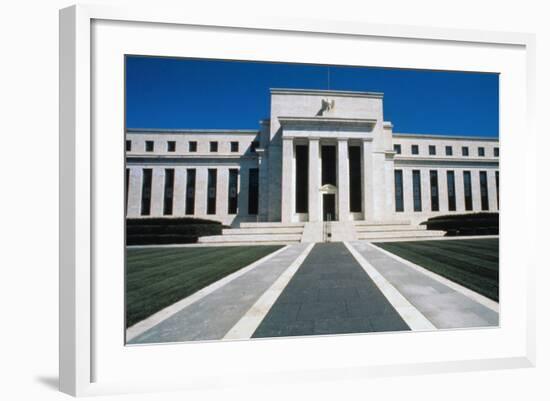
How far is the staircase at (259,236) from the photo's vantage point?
63.3ft

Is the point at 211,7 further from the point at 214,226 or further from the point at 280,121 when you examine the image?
the point at 280,121

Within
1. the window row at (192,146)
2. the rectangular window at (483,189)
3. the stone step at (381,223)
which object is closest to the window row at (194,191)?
the window row at (192,146)

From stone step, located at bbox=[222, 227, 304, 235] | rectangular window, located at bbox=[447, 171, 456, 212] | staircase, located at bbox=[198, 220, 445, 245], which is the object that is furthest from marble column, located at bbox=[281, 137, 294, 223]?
rectangular window, located at bbox=[447, 171, 456, 212]

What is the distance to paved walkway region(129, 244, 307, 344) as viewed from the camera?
5074 mm

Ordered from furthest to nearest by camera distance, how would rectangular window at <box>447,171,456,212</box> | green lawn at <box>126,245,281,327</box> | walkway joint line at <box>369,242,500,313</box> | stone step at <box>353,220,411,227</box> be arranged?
rectangular window at <box>447,171,456,212</box> < stone step at <box>353,220,411,227</box> < walkway joint line at <box>369,242,500,313</box> < green lawn at <box>126,245,281,327</box>

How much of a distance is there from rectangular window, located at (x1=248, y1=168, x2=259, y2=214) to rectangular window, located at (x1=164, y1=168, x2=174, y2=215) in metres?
7.53

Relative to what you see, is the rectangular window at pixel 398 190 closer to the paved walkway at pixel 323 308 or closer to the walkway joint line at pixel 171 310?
the paved walkway at pixel 323 308

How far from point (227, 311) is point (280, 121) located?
21.8m

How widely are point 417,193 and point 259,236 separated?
18.0m

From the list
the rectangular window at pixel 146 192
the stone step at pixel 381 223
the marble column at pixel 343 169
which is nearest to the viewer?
A: the stone step at pixel 381 223

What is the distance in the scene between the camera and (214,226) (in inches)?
865

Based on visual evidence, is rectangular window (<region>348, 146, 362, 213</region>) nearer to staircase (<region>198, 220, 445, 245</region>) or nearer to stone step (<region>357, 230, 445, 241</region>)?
staircase (<region>198, 220, 445, 245</region>)

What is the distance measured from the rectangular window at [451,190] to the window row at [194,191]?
1882 cm

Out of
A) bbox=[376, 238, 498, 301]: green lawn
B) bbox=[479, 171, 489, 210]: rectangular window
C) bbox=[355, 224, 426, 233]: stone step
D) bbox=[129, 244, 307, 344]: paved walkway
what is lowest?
bbox=[129, 244, 307, 344]: paved walkway
